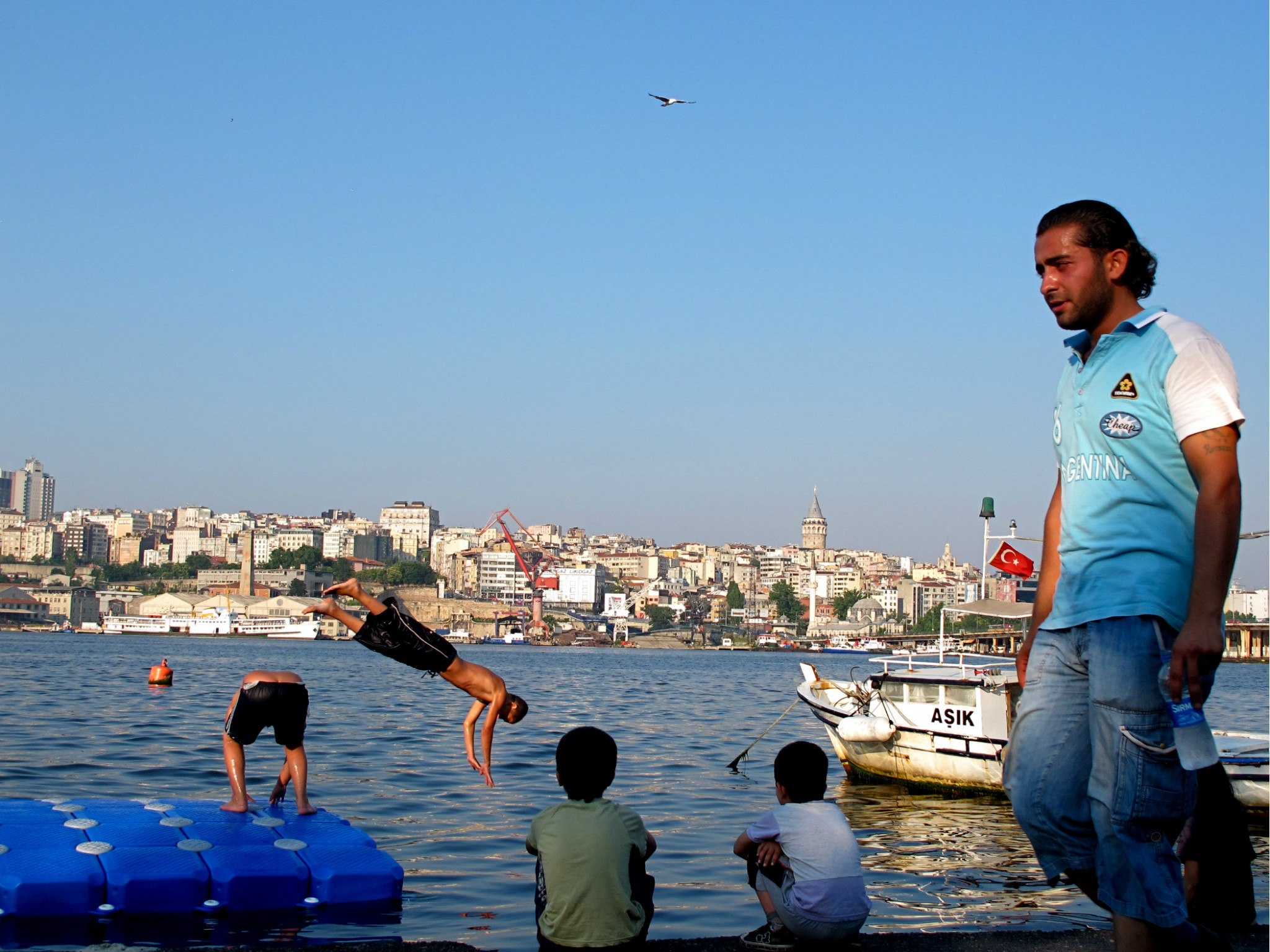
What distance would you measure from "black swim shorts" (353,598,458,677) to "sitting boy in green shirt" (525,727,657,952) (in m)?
1.34

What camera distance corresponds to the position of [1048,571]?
12.1ft

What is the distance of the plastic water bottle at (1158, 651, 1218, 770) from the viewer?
2973 mm

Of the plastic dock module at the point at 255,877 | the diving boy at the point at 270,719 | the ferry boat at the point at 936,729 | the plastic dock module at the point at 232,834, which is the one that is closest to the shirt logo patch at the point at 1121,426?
the plastic dock module at the point at 255,877

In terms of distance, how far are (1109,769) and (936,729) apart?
14.8 m

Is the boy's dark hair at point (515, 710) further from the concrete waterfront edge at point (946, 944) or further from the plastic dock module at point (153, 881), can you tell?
the plastic dock module at point (153, 881)

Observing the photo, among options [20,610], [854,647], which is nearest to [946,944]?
[854,647]

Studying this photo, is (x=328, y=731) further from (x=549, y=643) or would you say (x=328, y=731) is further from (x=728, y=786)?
(x=549, y=643)

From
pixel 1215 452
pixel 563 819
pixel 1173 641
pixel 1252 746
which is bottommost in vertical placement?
pixel 1252 746

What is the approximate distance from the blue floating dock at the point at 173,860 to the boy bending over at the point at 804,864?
3399 millimetres

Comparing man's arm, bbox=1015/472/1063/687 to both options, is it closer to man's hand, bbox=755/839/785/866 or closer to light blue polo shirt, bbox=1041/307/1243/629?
light blue polo shirt, bbox=1041/307/1243/629

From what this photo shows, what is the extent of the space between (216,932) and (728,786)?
10.9 meters

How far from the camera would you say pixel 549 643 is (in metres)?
179

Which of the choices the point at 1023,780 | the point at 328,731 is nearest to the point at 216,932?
the point at 1023,780

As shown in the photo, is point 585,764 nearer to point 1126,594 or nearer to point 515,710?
point 515,710
